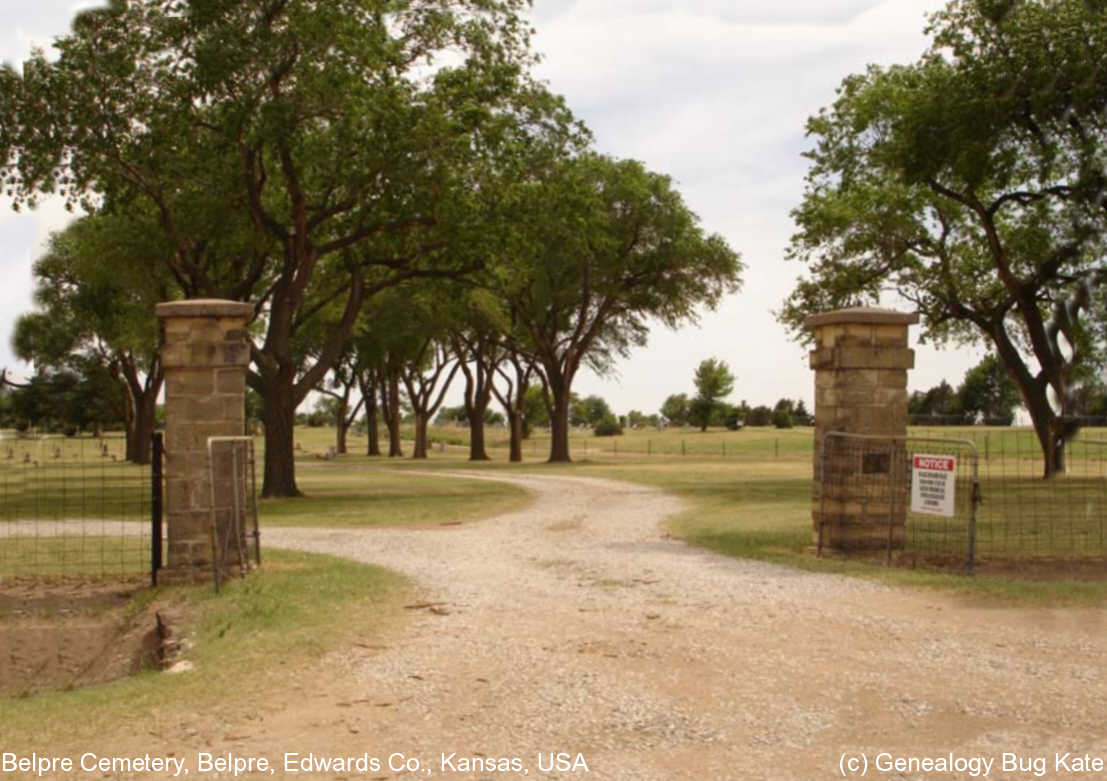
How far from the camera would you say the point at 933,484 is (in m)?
11.8

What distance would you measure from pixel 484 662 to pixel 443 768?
6.67 ft

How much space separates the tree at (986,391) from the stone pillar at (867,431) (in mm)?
→ 62129

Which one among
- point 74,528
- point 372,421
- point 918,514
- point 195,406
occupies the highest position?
point 195,406

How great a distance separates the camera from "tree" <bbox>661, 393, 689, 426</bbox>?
11525 centimetres

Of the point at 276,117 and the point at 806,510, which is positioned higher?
the point at 276,117

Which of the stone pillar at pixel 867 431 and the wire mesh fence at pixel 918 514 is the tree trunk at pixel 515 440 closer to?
the wire mesh fence at pixel 918 514

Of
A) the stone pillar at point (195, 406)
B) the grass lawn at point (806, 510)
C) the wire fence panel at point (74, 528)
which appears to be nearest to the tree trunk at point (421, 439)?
the grass lawn at point (806, 510)

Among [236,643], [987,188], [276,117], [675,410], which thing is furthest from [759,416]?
[236,643]

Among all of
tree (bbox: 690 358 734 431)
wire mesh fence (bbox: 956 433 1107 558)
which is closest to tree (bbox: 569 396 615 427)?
tree (bbox: 690 358 734 431)

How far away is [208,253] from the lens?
99.4ft

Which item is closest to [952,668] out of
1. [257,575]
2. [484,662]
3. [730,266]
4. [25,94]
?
[484,662]

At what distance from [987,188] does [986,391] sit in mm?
50055

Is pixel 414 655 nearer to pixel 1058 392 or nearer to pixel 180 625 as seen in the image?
pixel 180 625

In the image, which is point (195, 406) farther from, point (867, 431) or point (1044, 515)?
point (1044, 515)
